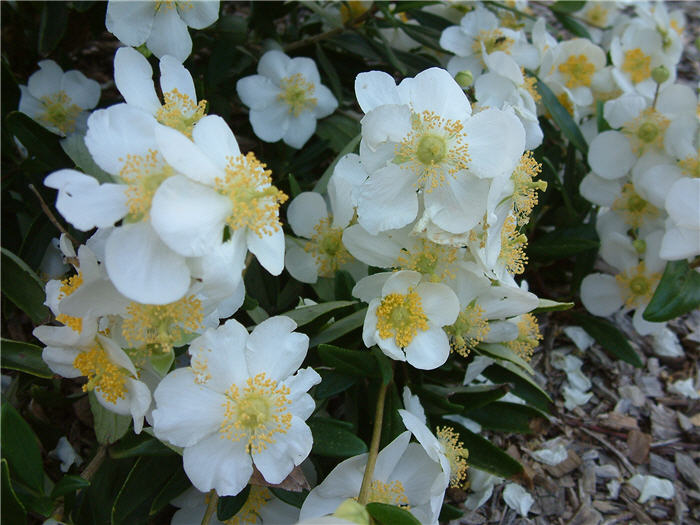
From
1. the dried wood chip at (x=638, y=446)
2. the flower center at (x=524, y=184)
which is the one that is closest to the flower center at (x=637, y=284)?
the dried wood chip at (x=638, y=446)

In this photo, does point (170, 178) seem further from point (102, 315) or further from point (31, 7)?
point (31, 7)

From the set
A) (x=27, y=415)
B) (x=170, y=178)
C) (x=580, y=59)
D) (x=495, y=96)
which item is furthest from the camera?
(x=580, y=59)

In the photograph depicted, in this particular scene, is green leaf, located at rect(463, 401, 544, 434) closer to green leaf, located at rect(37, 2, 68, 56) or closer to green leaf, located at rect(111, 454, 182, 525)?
green leaf, located at rect(111, 454, 182, 525)

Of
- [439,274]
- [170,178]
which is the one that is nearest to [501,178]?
[439,274]

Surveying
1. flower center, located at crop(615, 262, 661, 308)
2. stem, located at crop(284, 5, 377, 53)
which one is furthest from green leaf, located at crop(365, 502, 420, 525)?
stem, located at crop(284, 5, 377, 53)

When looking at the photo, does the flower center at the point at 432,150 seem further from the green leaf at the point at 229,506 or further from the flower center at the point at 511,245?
the green leaf at the point at 229,506
